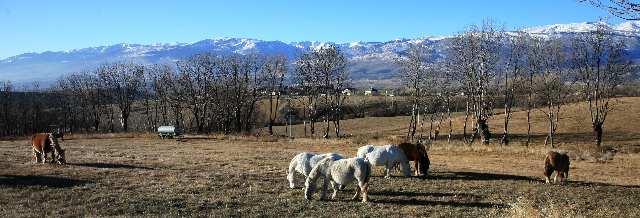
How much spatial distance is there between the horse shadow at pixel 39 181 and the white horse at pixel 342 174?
8.95m

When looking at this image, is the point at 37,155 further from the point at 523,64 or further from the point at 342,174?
the point at 523,64

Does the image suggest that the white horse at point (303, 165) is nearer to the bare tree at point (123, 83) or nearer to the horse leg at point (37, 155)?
the horse leg at point (37, 155)

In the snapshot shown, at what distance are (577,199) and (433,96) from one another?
114ft

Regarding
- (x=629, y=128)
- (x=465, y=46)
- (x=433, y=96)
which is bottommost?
(x=629, y=128)

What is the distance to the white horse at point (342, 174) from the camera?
42.8 ft

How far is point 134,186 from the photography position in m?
15.4

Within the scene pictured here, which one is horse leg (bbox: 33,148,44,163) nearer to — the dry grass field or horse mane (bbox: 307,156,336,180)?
the dry grass field

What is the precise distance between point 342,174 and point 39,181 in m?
11.7

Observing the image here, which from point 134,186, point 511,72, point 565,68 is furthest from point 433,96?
point 134,186

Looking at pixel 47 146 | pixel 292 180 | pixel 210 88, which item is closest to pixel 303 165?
pixel 292 180

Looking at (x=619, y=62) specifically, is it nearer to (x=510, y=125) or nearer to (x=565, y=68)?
(x=565, y=68)

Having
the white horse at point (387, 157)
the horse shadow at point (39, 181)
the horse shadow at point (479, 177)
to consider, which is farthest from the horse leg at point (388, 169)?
the horse shadow at point (39, 181)

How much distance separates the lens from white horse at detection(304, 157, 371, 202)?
42.8 feet

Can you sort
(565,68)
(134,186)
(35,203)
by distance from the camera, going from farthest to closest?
1. (565,68)
2. (134,186)
3. (35,203)
